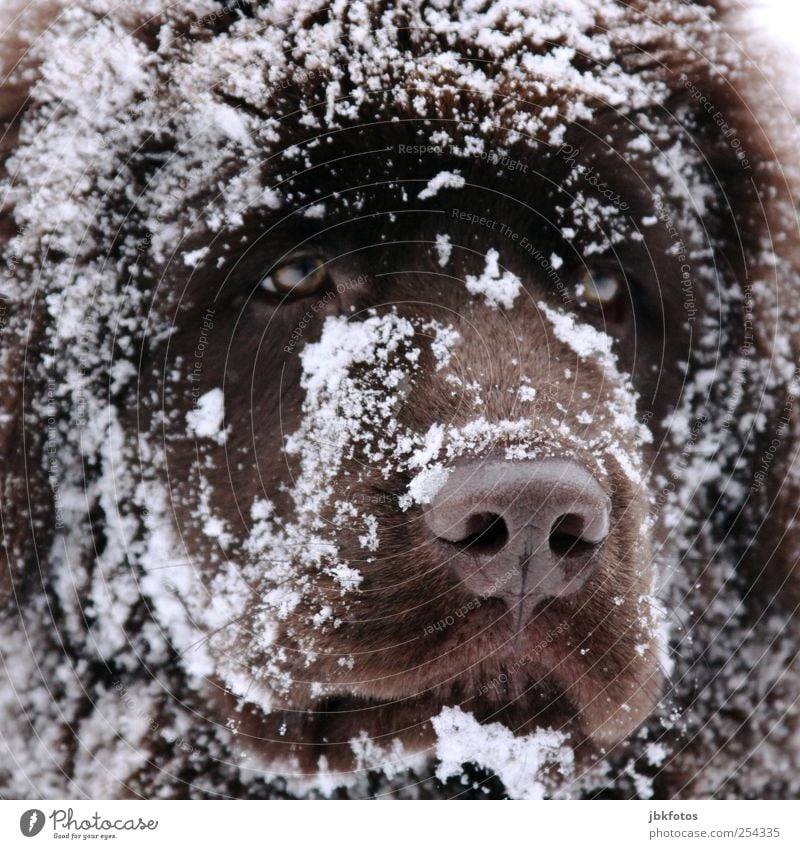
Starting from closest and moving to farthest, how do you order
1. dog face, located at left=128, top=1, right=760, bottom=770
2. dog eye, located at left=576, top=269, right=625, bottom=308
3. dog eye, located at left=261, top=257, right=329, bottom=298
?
dog face, located at left=128, top=1, right=760, bottom=770 → dog eye, located at left=261, top=257, right=329, bottom=298 → dog eye, located at left=576, top=269, right=625, bottom=308

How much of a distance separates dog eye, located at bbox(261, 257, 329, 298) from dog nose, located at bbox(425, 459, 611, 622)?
2.53 ft

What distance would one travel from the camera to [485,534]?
168cm

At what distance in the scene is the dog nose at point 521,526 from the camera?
5.28 feet

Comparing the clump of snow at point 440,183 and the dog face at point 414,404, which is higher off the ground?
the clump of snow at point 440,183

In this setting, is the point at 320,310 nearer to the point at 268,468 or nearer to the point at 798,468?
the point at 268,468

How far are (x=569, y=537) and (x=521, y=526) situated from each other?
0.18 metres

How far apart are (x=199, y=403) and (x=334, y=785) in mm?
1231

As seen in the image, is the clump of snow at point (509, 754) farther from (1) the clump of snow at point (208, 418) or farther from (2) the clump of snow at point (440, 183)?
(2) the clump of snow at point (440, 183)

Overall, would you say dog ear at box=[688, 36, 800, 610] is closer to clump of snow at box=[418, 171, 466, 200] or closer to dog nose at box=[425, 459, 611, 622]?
clump of snow at box=[418, 171, 466, 200]

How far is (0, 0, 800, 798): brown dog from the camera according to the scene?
1.93 metres

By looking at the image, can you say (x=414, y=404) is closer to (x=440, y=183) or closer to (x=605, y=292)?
(x=440, y=183)
